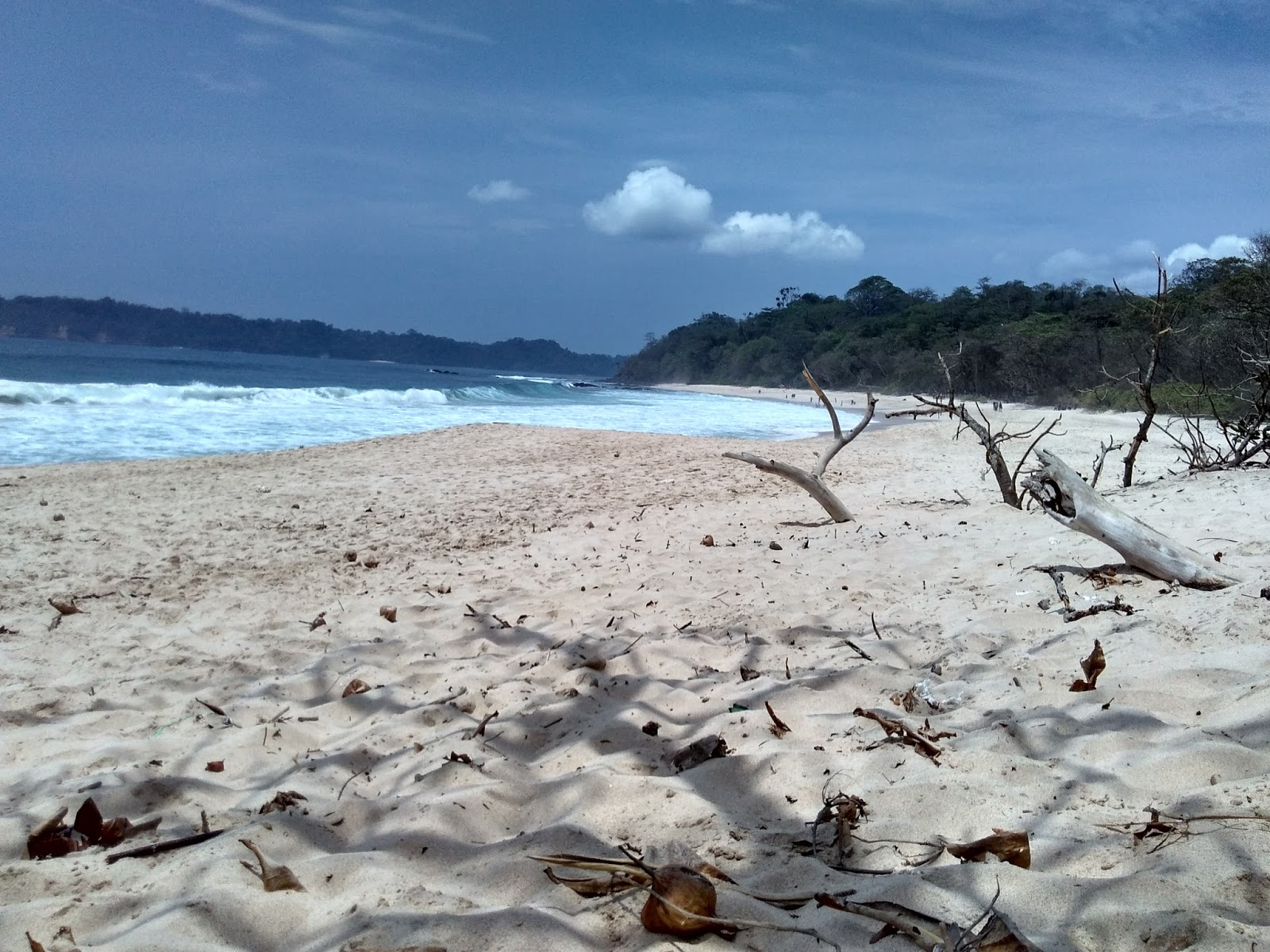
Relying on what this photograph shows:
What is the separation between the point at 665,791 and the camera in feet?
6.82

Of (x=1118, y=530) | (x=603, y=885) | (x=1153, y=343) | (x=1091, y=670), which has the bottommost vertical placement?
(x=603, y=885)

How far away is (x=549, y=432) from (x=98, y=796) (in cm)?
1189

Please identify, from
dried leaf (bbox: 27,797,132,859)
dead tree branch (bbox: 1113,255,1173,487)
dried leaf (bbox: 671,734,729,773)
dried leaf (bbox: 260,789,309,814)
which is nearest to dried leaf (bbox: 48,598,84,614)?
dried leaf (bbox: 27,797,132,859)

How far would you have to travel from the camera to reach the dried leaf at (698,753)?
2277mm

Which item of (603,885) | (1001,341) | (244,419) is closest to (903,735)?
(603,885)

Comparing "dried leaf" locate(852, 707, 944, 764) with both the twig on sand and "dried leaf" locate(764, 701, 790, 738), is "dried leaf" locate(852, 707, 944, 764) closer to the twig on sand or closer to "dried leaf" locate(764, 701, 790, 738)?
"dried leaf" locate(764, 701, 790, 738)

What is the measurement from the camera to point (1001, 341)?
3844 cm

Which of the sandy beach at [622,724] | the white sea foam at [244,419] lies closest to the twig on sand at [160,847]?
the sandy beach at [622,724]

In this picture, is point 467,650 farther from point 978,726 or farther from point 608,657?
point 978,726

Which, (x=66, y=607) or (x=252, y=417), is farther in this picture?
(x=252, y=417)

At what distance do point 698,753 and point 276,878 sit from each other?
113 centimetres

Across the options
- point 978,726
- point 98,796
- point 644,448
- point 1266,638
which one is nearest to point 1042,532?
point 1266,638

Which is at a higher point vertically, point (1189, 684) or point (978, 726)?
point (1189, 684)

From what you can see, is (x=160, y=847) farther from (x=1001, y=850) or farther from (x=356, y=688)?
(x=1001, y=850)
